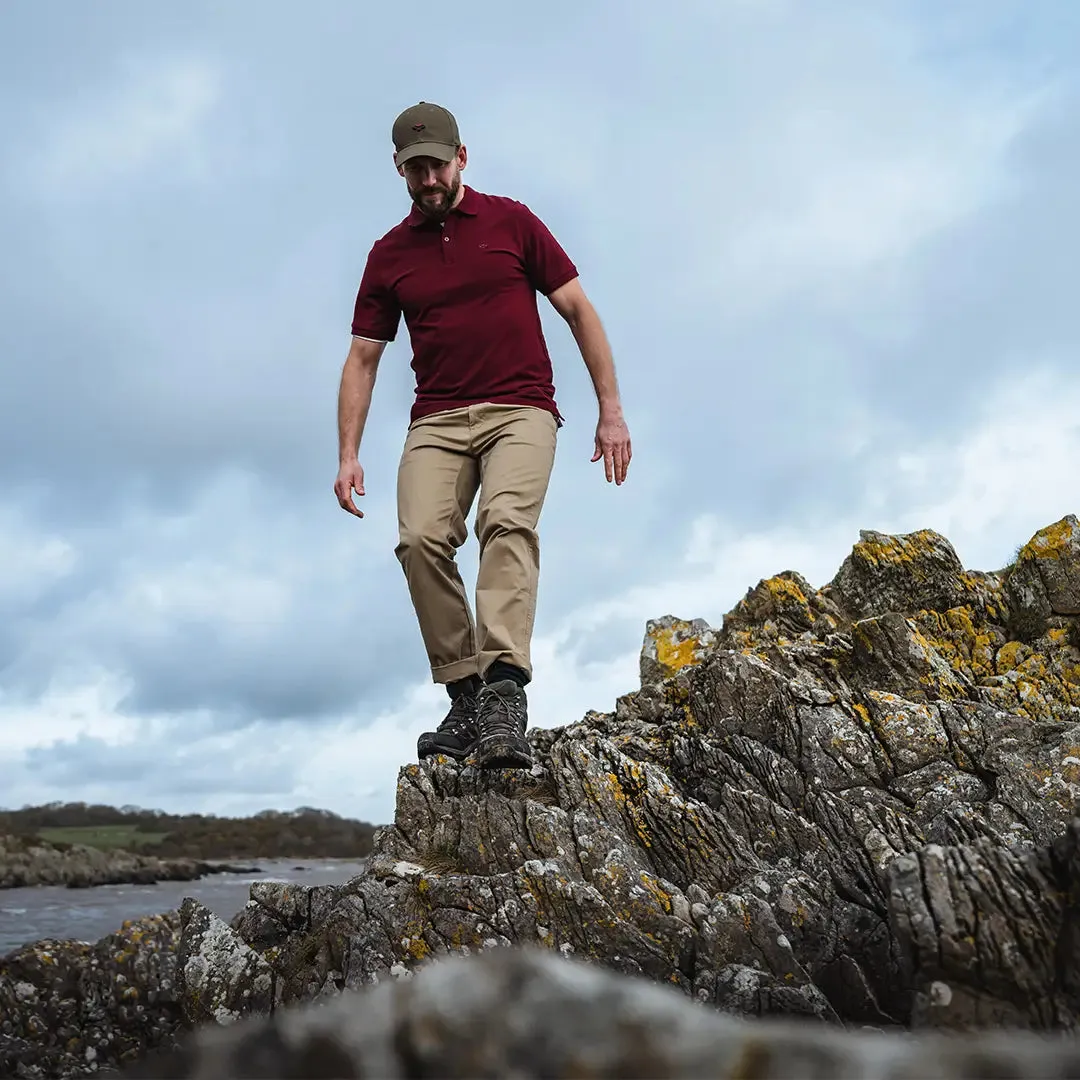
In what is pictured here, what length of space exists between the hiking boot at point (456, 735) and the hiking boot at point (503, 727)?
367mm

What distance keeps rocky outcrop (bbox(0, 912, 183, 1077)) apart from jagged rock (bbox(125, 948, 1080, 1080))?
6.37 m

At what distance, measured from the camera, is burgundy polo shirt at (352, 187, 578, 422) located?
10469 millimetres

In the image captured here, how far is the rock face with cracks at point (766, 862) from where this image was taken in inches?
200

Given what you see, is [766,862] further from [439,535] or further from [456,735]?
[439,535]

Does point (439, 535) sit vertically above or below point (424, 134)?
below

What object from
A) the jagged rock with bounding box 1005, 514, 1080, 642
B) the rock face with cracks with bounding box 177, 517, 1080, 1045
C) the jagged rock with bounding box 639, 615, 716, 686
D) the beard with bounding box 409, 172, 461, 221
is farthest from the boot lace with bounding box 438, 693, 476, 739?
the jagged rock with bounding box 1005, 514, 1080, 642

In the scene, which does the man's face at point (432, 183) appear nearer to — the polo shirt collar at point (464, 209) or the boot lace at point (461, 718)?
the polo shirt collar at point (464, 209)

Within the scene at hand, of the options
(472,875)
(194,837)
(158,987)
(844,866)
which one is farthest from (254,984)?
(194,837)

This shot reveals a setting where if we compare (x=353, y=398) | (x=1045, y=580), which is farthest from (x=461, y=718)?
(x=1045, y=580)

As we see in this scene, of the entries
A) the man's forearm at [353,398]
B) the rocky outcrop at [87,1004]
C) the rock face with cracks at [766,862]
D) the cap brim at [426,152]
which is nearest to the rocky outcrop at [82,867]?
the rocky outcrop at [87,1004]

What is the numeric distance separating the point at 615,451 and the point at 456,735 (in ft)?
11.0

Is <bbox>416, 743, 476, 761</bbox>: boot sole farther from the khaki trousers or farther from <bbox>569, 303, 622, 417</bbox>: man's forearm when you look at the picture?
<bbox>569, 303, 622, 417</bbox>: man's forearm

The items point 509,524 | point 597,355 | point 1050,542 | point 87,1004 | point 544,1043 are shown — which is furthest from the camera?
point 1050,542

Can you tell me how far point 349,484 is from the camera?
11.1 metres
